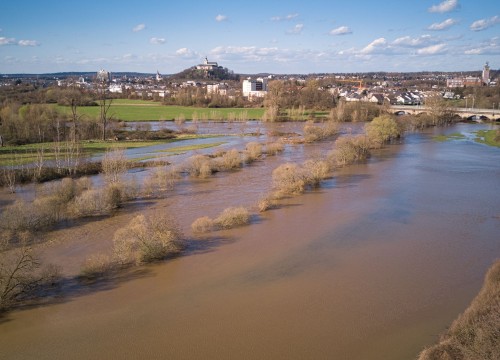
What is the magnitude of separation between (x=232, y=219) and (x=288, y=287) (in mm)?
5283

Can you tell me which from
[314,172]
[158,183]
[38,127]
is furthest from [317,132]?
[38,127]

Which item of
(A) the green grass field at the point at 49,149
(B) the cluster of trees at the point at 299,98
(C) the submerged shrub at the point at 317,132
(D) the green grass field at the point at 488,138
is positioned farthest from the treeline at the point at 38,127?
(D) the green grass field at the point at 488,138

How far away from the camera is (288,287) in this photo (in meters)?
12.2

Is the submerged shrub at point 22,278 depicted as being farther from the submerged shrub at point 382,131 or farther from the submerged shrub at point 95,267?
the submerged shrub at point 382,131

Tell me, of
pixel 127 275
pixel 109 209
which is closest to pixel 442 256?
pixel 127 275

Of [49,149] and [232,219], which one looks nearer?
[232,219]

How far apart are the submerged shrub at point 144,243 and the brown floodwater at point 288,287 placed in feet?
1.58

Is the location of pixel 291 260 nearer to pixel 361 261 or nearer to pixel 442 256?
pixel 361 261

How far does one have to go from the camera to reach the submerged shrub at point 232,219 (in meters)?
16.8

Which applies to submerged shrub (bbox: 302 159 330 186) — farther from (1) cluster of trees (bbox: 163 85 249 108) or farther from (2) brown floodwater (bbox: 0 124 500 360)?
(1) cluster of trees (bbox: 163 85 249 108)

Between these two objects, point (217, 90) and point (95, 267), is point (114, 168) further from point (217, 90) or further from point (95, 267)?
point (217, 90)

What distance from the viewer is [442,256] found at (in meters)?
14.4

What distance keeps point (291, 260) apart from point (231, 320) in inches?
154

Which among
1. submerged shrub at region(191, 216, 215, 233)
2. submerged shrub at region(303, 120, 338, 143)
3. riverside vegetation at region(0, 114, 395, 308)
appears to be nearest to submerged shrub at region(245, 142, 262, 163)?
riverside vegetation at region(0, 114, 395, 308)
